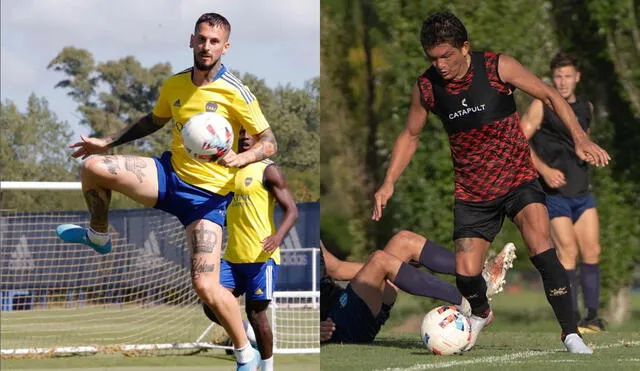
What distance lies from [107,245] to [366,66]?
11.4 ft

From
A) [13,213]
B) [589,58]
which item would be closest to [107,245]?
[589,58]

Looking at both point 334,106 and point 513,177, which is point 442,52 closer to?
point 513,177

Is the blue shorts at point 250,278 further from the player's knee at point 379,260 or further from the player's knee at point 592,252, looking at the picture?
the player's knee at point 592,252

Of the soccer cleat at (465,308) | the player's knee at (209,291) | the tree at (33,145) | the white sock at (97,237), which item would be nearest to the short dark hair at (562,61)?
the soccer cleat at (465,308)

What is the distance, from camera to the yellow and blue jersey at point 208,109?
19.1 ft

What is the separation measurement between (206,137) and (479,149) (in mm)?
1818

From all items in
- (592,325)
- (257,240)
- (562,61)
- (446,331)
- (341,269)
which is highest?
(562,61)

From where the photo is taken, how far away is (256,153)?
567 cm

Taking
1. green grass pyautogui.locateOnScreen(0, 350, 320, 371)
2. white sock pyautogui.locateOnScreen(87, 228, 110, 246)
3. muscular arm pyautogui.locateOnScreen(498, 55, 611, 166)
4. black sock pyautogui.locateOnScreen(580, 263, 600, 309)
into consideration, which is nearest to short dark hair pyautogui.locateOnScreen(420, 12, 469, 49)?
muscular arm pyautogui.locateOnScreen(498, 55, 611, 166)

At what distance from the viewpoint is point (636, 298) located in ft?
29.8

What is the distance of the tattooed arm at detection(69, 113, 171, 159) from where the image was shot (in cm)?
584

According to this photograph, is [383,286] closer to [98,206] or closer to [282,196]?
[282,196]

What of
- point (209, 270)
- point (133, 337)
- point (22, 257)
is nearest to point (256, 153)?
point (209, 270)

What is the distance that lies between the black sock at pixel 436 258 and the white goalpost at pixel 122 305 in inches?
115
